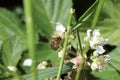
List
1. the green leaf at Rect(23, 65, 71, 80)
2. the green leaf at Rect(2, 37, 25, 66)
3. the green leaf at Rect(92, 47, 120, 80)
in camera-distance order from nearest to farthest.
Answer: the green leaf at Rect(23, 65, 71, 80) → the green leaf at Rect(92, 47, 120, 80) → the green leaf at Rect(2, 37, 25, 66)

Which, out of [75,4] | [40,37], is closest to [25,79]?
[40,37]

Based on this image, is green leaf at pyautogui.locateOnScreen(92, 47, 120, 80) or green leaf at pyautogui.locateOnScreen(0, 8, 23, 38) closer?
green leaf at pyautogui.locateOnScreen(92, 47, 120, 80)

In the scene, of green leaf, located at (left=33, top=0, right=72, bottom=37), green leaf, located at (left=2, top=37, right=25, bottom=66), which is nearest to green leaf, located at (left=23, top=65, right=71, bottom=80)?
green leaf, located at (left=2, top=37, right=25, bottom=66)

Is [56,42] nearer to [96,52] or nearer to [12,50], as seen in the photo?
[96,52]

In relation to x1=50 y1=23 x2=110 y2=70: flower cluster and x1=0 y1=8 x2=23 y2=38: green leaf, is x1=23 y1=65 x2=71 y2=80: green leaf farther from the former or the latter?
x1=0 y1=8 x2=23 y2=38: green leaf

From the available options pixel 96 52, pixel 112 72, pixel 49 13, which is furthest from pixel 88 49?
pixel 49 13
